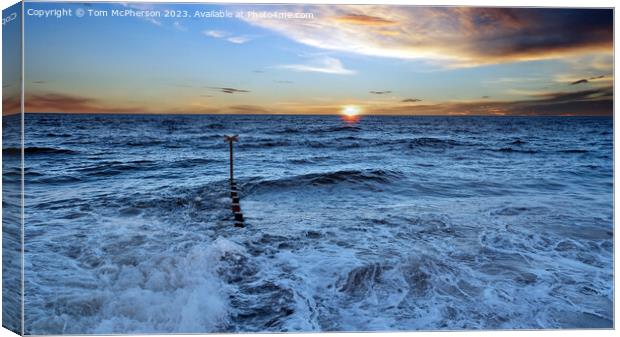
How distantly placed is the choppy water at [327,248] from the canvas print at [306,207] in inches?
1.0

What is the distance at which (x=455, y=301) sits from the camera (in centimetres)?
441

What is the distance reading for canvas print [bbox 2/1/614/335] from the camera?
13.7 feet

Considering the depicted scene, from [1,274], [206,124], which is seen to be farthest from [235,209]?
[206,124]

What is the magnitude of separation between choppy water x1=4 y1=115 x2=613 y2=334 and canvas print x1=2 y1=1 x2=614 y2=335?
0.03 m

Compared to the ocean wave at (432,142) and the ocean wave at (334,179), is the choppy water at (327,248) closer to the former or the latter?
the ocean wave at (334,179)

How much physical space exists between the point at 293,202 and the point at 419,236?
8.76ft

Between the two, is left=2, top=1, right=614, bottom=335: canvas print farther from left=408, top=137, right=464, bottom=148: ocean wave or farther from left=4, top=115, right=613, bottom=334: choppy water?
left=408, top=137, right=464, bottom=148: ocean wave

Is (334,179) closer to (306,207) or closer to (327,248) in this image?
(306,207)

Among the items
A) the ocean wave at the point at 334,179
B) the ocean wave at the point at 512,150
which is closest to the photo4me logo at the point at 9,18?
the ocean wave at the point at 334,179

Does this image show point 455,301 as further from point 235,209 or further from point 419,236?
point 235,209

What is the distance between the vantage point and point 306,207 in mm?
7434

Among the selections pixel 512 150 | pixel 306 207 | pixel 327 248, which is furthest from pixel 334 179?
pixel 512 150

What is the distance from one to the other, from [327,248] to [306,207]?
6.41 feet

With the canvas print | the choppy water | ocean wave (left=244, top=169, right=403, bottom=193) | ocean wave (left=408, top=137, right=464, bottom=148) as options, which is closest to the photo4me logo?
the canvas print
